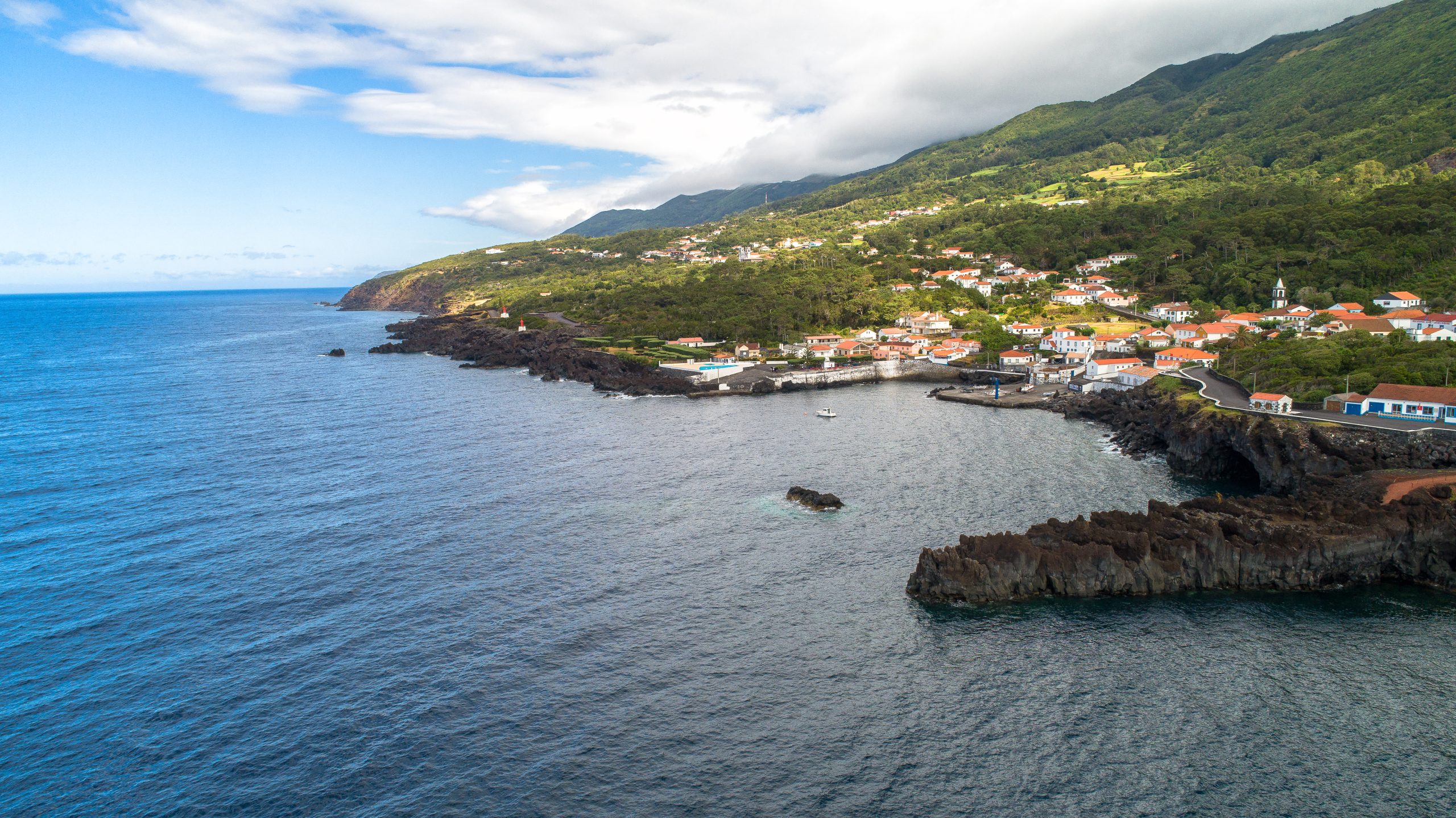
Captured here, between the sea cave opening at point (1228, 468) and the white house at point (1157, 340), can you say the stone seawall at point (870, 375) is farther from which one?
the sea cave opening at point (1228, 468)

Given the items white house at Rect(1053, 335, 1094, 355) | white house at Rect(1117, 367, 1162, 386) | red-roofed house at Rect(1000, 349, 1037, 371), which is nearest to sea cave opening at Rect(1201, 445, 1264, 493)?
white house at Rect(1117, 367, 1162, 386)

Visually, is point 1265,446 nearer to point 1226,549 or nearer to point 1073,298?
point 1226,549

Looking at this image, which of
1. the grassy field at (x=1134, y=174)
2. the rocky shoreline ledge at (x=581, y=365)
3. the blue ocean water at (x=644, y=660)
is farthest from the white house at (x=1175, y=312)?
the grassy field at (x=1134, y=174)

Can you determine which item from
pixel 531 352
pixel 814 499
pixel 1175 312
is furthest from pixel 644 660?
pixel 1175 312

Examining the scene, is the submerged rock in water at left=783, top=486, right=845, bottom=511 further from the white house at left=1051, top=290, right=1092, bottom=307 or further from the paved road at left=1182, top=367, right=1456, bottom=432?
the white house at left=1051, top=290, right=1092, bottom=307

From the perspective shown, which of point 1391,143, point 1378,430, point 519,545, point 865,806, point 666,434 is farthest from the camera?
point 1391,143

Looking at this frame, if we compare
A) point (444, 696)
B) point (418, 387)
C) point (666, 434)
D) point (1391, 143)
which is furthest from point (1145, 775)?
point (1391, 143)

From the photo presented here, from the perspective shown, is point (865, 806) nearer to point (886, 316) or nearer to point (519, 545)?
point (519, 545)
